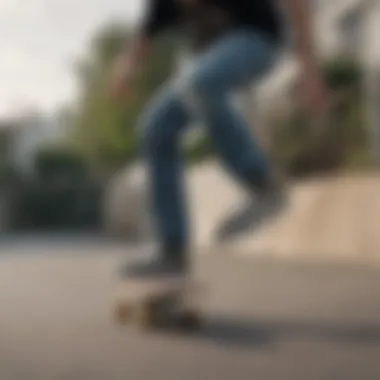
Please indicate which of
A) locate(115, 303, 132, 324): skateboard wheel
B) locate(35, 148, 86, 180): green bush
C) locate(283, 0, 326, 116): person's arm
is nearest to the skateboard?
locate(115, 303, 132, 324): skateboard wheel

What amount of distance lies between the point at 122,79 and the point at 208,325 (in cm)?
33

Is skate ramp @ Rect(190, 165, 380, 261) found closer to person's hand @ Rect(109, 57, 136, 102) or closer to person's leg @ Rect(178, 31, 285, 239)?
person's leg @ Rect(178, 31, 285, 239)

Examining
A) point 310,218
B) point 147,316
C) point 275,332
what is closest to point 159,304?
point 147,316

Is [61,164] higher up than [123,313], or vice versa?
[61,164]

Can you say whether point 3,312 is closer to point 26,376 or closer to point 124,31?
point 26,376

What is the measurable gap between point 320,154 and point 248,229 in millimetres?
172

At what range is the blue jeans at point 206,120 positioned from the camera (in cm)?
93

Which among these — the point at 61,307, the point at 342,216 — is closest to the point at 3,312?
the point at 61,307

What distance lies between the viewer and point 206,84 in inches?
36.4

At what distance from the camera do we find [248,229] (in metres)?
1.02

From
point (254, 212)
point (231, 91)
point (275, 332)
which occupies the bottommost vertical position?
point (275, 332)

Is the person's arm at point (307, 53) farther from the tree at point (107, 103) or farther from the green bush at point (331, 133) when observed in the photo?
the tree at point (107, 103)

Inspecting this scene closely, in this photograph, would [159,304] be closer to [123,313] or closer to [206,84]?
[123,313]

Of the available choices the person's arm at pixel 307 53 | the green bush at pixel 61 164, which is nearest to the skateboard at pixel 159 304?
the green bush at pixel 61 164
